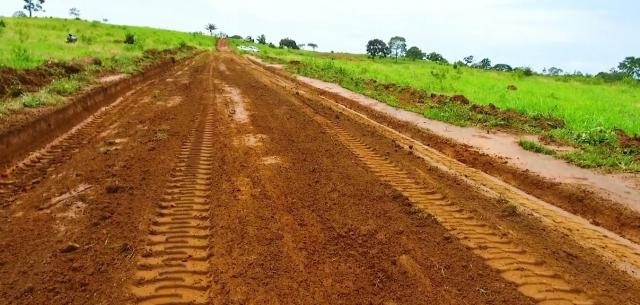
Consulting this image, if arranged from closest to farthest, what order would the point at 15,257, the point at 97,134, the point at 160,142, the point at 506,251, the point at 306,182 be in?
the point at 15,257, the point at 506,251, the point at 306,182, the point at 160,142, the point at 97,134

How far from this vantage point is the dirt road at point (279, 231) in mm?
3719

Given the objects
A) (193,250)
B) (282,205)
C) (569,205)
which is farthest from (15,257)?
(569,205)

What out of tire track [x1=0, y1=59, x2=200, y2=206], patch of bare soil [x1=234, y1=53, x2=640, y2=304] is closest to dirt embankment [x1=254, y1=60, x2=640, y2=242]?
patch of bare soil [x1=234, y1=53, x2=640, y2=304]

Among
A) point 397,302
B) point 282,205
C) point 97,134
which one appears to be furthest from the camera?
point 97,134

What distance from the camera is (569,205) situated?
674 cm

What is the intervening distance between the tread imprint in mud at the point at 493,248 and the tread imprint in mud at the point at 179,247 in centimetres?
250

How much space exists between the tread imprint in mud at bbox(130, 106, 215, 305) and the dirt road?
0.02m

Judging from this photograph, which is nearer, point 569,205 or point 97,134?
point 569,205

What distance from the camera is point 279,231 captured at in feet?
15.3

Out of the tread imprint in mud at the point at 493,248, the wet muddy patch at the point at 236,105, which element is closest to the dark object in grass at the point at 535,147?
the tread imprint in mud at the point at 493,248

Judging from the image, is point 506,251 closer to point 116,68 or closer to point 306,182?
point 306,182

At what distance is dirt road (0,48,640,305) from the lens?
372 cm

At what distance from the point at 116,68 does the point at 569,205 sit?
51.4 ft

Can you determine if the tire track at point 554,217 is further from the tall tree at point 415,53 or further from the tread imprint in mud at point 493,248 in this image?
the tall tree at point 415,53
